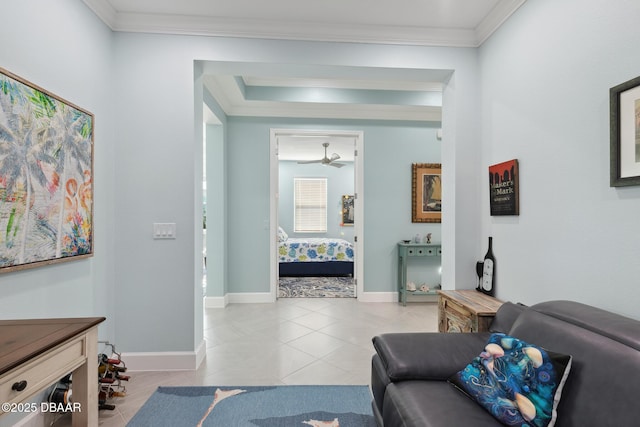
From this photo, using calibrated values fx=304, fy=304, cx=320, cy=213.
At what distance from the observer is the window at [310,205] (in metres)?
8.77

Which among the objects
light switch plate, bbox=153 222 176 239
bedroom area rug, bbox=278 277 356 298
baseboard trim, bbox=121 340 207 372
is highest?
light switch plate, bbox=153 222 176 239

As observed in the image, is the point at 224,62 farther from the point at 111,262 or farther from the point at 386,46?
the point at 111,262

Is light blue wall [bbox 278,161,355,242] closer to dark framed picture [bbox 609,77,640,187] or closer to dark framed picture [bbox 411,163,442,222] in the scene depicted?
dark framed picture [bbox 411,163,442,222]

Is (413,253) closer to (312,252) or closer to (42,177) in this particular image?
(312,252)

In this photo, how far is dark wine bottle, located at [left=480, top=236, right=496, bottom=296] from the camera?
240 cm

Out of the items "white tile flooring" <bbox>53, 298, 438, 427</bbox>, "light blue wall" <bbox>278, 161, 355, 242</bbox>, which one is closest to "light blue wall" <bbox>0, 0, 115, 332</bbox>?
"white tile flooring" <bbox>53, 298, 438, 427</bbox>

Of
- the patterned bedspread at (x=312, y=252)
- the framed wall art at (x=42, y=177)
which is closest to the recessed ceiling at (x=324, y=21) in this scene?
the framed wall art at (x=42, y=177)

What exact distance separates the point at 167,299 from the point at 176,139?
51.9 inches

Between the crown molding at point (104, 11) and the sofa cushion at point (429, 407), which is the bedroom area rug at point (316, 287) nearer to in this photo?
the sofa cushion at point (429, 407)

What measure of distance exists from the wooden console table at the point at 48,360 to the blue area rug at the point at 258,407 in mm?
617

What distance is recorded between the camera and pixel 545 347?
1.31 metres

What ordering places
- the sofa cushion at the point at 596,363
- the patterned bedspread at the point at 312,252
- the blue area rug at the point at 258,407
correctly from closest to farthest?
the sofa cushion at the point at 596,363
the blue area rug at the point at 258,407
the patterned bedspread at the point at 312,252

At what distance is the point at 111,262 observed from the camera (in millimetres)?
2443

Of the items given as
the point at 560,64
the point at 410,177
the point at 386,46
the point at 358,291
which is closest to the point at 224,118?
the point at 386,46
